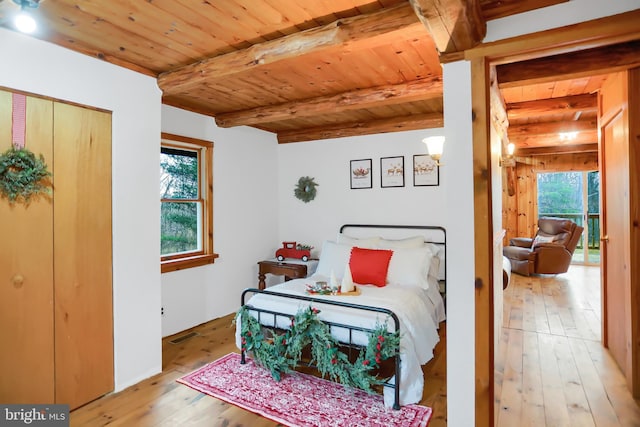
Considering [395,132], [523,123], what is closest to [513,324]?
[395,132]

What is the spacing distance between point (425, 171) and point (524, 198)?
4.79m

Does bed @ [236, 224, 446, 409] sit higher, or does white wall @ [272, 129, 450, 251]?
white wall @ [272, 129, 450, 251]

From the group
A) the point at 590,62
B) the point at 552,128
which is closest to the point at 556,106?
the point at 552,128

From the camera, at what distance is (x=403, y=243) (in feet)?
13.1

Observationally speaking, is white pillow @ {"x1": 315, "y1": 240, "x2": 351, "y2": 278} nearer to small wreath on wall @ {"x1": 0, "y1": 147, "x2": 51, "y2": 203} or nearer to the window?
the window

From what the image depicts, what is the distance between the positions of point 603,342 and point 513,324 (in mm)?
788

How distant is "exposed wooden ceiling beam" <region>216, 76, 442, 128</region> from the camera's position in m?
3.06

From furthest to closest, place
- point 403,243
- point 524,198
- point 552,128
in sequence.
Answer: point 524,198, point 552,128, point 403,243

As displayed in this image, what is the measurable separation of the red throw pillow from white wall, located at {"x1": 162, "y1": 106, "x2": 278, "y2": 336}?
60.8 inches

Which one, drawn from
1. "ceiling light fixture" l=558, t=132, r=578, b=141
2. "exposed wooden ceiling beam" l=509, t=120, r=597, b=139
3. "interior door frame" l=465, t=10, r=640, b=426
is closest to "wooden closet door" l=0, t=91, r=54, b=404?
"interior door frame" l=465, t=10, r=640, b=426

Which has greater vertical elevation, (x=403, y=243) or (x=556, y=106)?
(x=556, y=106)

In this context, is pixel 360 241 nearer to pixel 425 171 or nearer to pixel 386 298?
pixel 425 171

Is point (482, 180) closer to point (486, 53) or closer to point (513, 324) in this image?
point (486, 53)

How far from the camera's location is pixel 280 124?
4.69m
